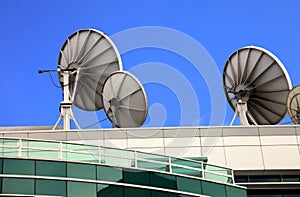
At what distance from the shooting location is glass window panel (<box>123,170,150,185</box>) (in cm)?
2872

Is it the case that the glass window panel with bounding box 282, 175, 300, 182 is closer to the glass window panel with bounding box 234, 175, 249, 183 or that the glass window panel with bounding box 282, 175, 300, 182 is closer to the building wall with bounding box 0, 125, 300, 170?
the building wall with bounding box 0, 125, 300, 170

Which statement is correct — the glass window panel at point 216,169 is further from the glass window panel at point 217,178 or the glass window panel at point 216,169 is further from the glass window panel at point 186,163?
the glass window panel at point 186,163

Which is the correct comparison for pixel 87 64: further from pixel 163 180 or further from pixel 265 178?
pixel 163 180

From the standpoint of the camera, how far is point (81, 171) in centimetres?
2814

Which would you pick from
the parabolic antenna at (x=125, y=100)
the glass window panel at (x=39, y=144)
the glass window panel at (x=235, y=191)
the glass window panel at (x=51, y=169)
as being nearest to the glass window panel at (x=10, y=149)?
the glass window panel at (x=39, y=144)

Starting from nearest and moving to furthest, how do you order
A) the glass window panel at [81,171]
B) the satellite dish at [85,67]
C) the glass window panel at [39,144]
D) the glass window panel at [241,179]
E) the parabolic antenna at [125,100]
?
the glass window panel at [81,171] < the glass window panel at [39,144] < the glass window panel at [241,179] < the parabolic antenna at [125,100] < the satellite dish at [85,67]

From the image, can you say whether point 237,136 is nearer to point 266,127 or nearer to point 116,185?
point 266,127

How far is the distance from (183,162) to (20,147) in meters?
8.38

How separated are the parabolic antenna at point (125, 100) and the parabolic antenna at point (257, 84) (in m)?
8.14

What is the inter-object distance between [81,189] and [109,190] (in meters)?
1.31

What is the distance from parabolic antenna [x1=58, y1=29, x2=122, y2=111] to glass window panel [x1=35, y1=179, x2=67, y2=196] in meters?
17.6

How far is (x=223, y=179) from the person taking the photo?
32.3 m

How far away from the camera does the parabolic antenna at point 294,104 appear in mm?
42894

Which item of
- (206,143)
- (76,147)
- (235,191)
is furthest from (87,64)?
(235,191)
